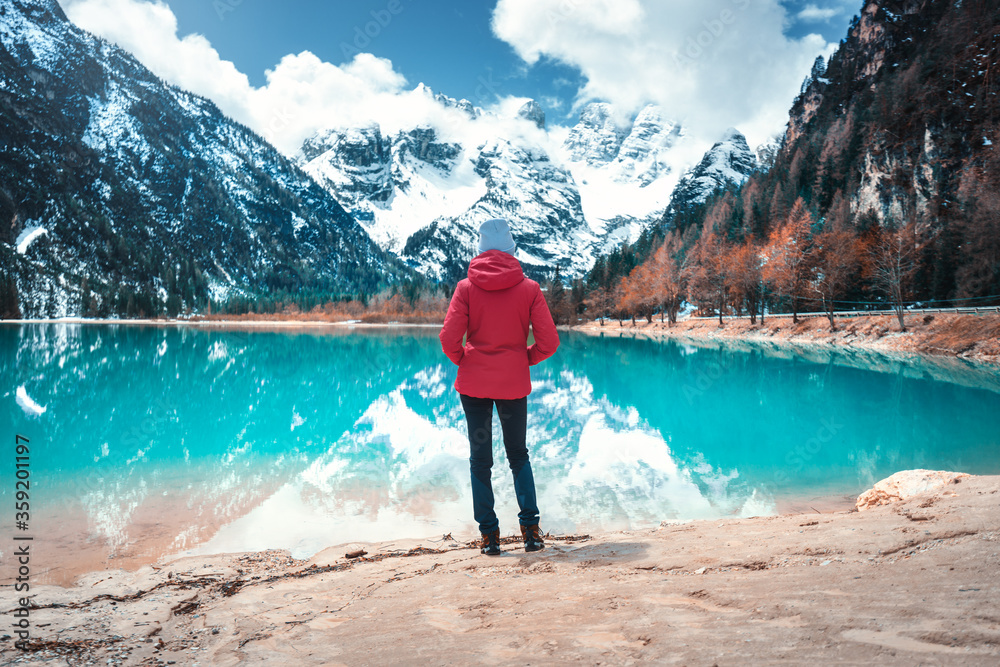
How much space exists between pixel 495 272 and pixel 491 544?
2.22m

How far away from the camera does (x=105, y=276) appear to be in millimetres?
141375

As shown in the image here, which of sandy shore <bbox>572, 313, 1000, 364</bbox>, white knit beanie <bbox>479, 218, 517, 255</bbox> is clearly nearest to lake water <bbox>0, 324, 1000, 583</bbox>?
white knit beanie <bbox>479, 218, 517, 255</bbox>

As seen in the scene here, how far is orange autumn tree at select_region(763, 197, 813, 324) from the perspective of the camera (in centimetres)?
4184

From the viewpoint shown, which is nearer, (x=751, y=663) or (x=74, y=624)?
(x=751, y=663)

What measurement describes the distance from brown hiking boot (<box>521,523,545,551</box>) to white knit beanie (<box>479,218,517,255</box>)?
2343mm

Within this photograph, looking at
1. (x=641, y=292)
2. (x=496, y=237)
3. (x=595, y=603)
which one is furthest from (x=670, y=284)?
(x=595, y=603)

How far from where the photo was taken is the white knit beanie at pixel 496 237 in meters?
4.36

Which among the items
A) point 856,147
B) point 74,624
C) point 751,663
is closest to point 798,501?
point 751,663

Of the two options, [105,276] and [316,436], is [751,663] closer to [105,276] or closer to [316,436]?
[316,436]

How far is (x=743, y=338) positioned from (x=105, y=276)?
16311 centimetres

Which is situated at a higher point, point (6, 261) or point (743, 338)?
point (6, 261)

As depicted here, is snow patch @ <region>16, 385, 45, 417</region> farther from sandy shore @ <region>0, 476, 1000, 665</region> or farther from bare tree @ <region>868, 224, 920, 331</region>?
bare tree @ <region>868, 224, 920, 331</region>

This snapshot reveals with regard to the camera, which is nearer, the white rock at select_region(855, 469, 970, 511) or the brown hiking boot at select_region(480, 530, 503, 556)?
the brown hiking boot at select_region(480, 530, 503, 556)

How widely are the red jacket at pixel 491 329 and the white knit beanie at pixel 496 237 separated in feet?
0.60
